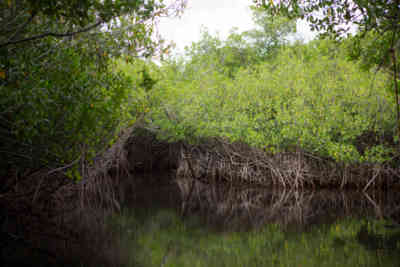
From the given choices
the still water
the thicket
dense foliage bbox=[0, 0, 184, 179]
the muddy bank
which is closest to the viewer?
dense foliage bbox=[0, 0, 184, 179]

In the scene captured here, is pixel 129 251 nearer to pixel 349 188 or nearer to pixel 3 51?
pixel 3 51

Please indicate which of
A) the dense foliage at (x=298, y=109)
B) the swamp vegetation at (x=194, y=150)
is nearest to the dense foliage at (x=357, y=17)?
the swamp vegetation at (x=194, y=150)

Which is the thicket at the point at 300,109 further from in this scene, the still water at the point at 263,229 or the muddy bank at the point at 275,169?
the still water at the point at 263,229

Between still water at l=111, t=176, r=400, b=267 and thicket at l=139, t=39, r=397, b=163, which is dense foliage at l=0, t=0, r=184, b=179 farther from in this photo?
thicket at l=139, t=39, r=397, b=163

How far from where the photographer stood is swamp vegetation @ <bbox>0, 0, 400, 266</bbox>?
4.82m

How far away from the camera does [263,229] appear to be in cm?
695

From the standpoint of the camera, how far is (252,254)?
5.30 m

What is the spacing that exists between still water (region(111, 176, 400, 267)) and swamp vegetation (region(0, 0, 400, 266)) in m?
0.04

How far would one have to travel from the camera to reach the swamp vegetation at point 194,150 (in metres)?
4.82

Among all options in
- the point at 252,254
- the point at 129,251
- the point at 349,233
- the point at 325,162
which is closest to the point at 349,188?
the point at 325,162

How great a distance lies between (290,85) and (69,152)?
8.55 m

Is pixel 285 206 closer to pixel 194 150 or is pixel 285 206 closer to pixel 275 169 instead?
pixel 275 169

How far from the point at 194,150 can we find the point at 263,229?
420 inches

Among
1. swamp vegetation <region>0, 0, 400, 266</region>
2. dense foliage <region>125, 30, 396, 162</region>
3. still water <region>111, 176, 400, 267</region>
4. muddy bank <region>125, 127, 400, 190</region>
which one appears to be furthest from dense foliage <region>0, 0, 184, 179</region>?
muddy bank <region>125, 127, 400, 190</region>
